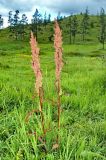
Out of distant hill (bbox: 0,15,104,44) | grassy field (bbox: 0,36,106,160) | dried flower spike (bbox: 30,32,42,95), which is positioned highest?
dried flower spike (bbox: 30,32,42,95)

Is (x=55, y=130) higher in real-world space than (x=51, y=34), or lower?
higher

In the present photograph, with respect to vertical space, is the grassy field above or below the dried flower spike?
below

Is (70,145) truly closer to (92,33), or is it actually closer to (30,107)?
(30,107)

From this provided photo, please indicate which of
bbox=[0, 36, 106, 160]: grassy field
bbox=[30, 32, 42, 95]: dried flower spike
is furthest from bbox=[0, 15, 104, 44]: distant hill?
bbox=[30, 32, 42, 95]: dried flower spike

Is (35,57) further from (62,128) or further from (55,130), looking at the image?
(62,128)

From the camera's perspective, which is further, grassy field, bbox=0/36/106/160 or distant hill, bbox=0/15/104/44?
distant hill, bbox=0/15/104/44

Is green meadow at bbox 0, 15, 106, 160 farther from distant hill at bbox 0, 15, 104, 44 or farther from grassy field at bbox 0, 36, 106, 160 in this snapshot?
distant hill at bbox 0, 15, 104, 44

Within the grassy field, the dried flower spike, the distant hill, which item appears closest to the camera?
the dried flower spike

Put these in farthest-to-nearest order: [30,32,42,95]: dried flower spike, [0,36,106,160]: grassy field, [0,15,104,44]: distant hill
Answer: [0,15,104,44]: distant hill, [0,36,106,160]: grassy field, [30,32,42,95]: dried flower spike

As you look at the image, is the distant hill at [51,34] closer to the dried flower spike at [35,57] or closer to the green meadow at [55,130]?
the green meadow at [55,130]

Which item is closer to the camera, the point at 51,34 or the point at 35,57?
the point at 35,57

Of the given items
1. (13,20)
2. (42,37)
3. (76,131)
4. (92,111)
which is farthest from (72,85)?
(13,20)

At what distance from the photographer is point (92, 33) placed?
179750 mm

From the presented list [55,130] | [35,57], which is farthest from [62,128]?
[35,57]
